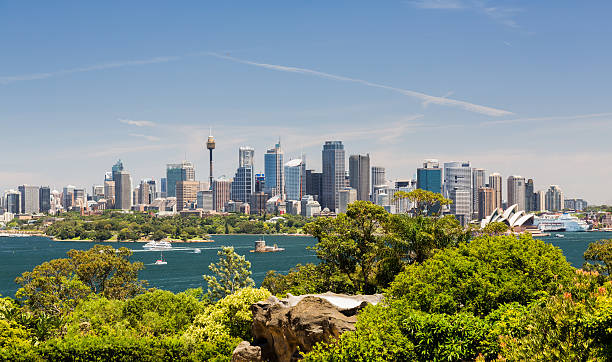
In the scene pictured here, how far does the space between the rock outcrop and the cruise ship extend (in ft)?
573

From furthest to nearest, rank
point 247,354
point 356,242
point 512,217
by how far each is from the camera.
→ point 512,217 < point 356,242 < point 247,354

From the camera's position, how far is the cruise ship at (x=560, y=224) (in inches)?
7106

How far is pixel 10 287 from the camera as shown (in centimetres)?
6125

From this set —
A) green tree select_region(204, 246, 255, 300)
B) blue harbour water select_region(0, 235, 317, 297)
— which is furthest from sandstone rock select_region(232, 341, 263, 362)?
blue harbour water select_region(0, 235, 317, 297)

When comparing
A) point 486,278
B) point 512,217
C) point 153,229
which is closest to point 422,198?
point 486,278

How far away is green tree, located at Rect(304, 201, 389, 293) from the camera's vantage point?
87.0 feet

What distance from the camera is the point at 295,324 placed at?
16828mm

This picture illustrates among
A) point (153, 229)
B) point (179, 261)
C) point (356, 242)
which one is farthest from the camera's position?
point (153, 229)

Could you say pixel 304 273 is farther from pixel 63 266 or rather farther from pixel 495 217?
pixel 495 217

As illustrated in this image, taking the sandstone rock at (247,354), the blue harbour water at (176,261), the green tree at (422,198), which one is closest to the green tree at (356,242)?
the green tree at (422,198)

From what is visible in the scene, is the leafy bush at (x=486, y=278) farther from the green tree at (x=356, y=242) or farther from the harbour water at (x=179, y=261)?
the harbour water at (x=179, y=261)

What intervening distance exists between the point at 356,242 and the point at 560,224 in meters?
172

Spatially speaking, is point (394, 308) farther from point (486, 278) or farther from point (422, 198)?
point (422, 198)

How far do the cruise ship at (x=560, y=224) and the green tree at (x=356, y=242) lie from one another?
165272mm
